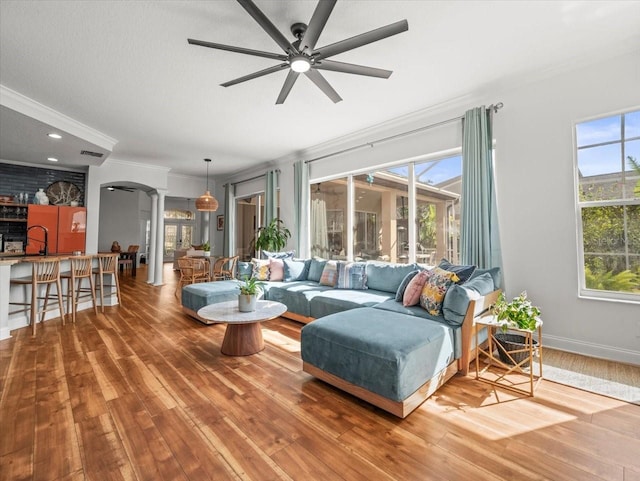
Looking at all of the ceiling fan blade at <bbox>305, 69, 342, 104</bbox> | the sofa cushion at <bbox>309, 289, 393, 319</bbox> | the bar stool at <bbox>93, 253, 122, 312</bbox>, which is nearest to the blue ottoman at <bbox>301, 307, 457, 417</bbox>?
the sofa cushion at <bbox>309, 289, 393, 319</bbox>

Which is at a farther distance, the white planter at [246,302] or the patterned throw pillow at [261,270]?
the patterned throw pillow at [261,270]

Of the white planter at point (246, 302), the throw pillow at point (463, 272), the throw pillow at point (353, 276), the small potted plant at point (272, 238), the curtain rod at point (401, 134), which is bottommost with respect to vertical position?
the white planter at point (246, 302)

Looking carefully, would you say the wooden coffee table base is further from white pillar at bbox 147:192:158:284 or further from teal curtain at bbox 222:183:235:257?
teal curtain at bbox 222:183:235:257

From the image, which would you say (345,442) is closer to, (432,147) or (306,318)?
(306,318)

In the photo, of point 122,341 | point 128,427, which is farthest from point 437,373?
point 122,341

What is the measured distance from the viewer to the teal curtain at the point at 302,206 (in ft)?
19.2

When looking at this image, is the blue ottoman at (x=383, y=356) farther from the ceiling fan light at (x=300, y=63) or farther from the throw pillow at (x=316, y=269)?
the throw pillow at (x=316, y=269)

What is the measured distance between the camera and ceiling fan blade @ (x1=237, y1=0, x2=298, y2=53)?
175 centimetres

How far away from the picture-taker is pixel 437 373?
225 cm

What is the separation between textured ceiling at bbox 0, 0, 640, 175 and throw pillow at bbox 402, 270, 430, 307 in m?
2.14

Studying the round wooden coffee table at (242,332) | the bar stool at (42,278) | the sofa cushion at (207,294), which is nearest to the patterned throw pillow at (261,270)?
the sofa cushion at (207,294)

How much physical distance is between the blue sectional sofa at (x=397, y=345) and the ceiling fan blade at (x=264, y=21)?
2103 mm

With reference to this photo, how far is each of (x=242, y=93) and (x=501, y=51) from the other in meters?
2.73

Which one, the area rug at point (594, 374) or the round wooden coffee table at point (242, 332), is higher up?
the round wooden coffee table at point (242, 332)
